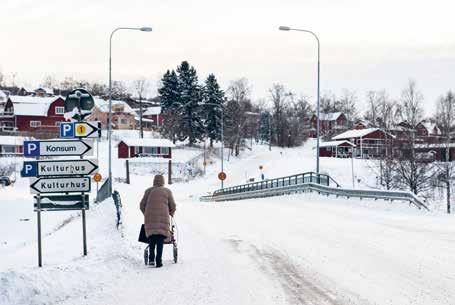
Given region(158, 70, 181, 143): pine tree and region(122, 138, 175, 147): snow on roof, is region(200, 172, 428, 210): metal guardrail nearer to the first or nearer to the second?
region(122, 138, 175, 147): snow on roof

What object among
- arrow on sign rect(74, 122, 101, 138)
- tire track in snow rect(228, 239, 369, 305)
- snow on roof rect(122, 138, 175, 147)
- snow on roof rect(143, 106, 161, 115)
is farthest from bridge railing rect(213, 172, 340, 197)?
snow on roof rect(143, 106, 161, 115)

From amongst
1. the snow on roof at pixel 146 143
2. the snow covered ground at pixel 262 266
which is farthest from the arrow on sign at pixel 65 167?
the snow on roof at pixel 146 143

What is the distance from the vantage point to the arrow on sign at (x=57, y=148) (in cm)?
1162

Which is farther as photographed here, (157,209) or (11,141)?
(11,141)

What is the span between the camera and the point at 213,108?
328 ft

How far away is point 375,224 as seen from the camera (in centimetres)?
1797

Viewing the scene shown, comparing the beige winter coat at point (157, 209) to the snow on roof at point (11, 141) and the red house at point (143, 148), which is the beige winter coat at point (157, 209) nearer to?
the red house at point (143, 148)

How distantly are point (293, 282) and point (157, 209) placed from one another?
123 inches

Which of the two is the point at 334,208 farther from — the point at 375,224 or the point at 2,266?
the point at 2,266

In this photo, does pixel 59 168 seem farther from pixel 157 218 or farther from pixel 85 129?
pixel 157 218

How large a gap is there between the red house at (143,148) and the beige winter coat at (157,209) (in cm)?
7533

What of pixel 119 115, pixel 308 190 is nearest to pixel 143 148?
pixel 119 115

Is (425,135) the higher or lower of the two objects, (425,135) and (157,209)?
the higher

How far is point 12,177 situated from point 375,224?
195 ft
